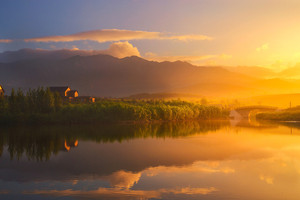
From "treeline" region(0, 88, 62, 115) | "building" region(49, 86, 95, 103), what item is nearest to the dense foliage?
"building" region(49, 86, 95, 103)

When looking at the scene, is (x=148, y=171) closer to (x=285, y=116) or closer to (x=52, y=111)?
(x=52, y=111)

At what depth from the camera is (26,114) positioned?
244 ft

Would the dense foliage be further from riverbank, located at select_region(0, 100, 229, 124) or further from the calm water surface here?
the calm water surface

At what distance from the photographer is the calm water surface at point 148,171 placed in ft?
61.8

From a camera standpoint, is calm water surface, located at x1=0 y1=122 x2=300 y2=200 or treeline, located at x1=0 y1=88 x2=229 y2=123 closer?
calm water surface, located at x1=0 y1=122 x2=300 y2=200

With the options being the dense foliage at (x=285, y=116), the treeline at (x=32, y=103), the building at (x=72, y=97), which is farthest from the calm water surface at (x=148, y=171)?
the building at (x=72, y=97)

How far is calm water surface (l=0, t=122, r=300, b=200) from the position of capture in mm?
18828

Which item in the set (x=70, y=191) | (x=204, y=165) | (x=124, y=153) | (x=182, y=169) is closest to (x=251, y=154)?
(x=204, y=165)

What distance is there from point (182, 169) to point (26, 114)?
58.3m

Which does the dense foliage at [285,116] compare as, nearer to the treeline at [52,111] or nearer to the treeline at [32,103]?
the treeline at [52,111]

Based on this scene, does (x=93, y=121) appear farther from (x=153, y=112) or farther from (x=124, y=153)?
(x=124, y=153)

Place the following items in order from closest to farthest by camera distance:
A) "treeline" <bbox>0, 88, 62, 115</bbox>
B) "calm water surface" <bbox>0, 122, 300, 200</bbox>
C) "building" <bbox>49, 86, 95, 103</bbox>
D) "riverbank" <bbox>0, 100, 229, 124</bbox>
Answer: "calm water surface" <bbox>0, 122, 300, 200</bbox>
"riverbank" <bbox>0, 100, 229, 124</bbox>
"treeline" <bbox>0, 88, 62, 115</bbox>
"building" <bbox>49, 86, 95, 103</bbox>

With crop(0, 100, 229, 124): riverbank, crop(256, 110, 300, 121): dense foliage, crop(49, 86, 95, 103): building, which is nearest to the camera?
crop(0, 100, 229, 124): riverbank

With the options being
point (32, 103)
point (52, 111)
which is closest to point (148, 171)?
point (52, 111)
